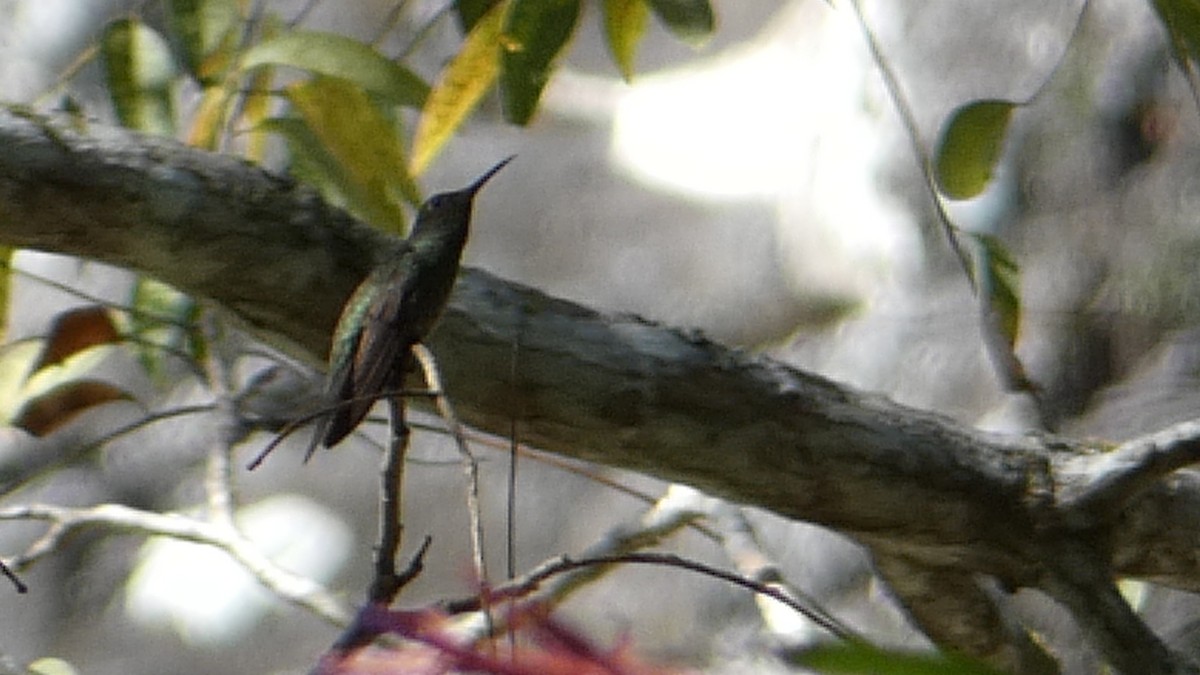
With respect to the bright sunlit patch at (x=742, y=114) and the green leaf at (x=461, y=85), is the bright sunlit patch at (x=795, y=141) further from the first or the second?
the green leaf at (x=461, y=85)

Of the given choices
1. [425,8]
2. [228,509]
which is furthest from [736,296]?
[228,509]

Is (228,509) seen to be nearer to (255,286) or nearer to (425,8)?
(255,286)

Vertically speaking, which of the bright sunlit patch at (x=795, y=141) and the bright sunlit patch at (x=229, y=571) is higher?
the bright sunlit patch at (x=795, y=141)

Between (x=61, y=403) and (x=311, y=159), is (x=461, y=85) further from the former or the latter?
(x=61, y=403)

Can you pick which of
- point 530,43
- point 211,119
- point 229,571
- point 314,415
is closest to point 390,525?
point 314,415

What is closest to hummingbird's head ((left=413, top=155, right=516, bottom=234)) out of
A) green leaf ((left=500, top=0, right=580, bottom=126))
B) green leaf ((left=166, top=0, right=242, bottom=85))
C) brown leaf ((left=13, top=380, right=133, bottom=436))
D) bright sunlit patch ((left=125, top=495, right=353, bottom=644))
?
green leaf ((left=500, top=0, right=580, bottom=126))

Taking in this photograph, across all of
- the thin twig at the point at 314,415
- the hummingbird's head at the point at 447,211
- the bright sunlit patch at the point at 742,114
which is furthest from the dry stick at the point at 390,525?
the bright sunlit patch at the point at 742,114

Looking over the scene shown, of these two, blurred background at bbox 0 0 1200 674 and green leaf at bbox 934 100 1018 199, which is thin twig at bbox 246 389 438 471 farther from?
blurred background at bbox 0 0 1200 674
